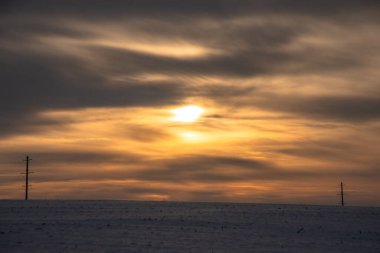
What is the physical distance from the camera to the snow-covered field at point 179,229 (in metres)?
29.4

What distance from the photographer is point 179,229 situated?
3650 centimetres

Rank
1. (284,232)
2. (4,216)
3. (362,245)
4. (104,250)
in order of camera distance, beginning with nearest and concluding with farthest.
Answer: (104,250) < (362,245) < (284,232) < (4,216)

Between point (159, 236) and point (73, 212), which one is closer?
point (159, 236)

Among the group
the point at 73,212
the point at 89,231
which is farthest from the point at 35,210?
the point at 89,231

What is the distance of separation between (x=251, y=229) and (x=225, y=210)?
40.9 ft

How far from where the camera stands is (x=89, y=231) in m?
33.8

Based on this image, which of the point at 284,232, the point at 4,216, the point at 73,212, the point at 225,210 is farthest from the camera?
the point at 225,210

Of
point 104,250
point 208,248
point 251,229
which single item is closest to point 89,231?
point 104,250

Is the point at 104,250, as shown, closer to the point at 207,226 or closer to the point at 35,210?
the point at 207,226

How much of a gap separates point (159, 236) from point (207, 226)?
6655 millimetres

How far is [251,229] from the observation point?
37562mm

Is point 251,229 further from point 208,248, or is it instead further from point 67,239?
point 67,239

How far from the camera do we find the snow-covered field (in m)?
29.4

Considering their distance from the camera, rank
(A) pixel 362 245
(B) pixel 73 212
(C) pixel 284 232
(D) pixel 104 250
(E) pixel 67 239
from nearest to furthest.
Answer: (D) pixel 104 250 → (E) pixel 67 239 → (A) pixel 362 245 → (C) pixel 284 232 → (B) pixel 73 212
